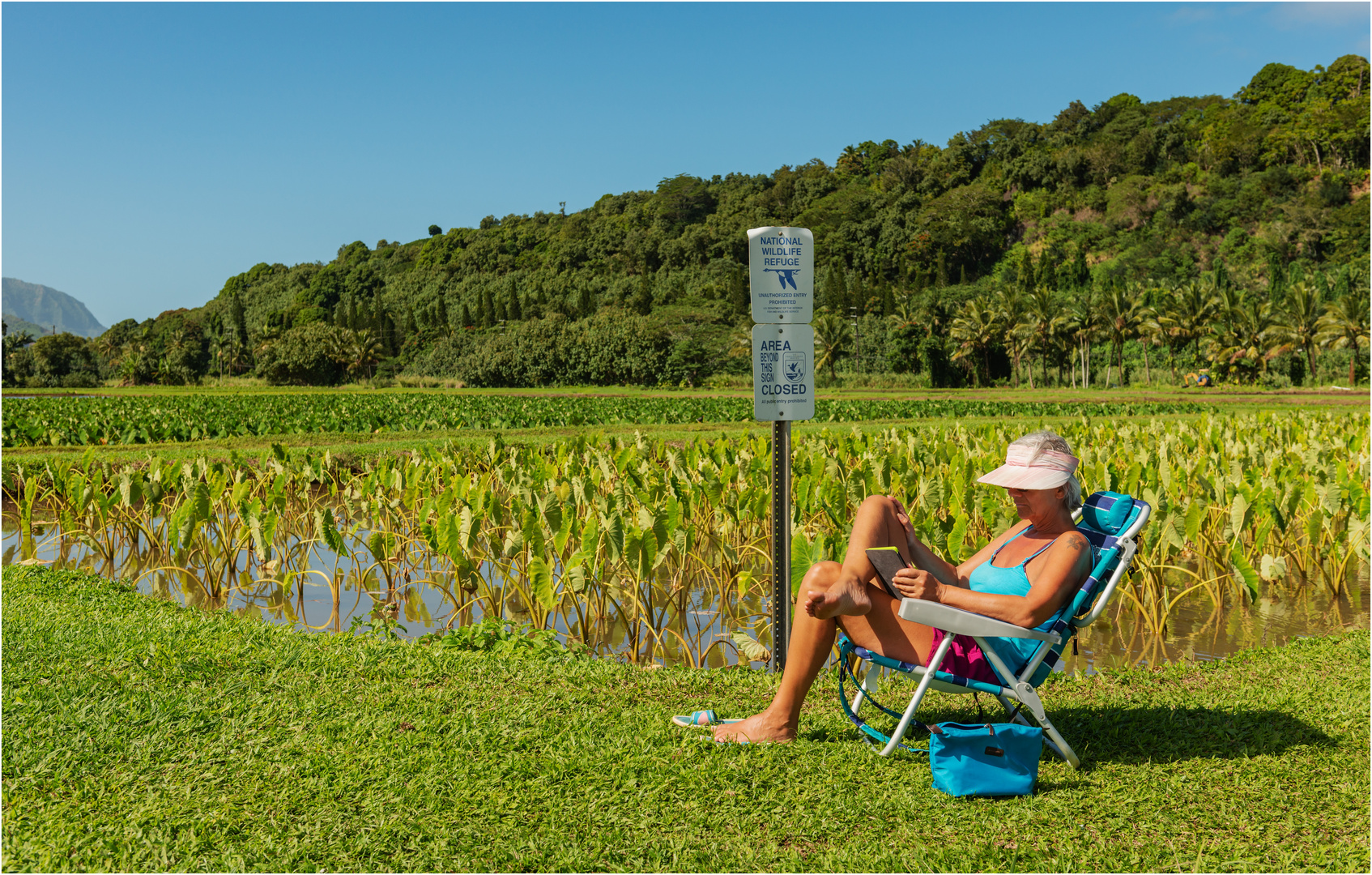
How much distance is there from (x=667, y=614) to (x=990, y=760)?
3375 millimetres

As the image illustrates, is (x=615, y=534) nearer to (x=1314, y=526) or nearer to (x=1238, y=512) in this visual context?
(x=1238, y=512)

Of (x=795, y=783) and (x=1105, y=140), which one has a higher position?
(x=1105, y=140)

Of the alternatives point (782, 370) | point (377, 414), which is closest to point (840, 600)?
point (782, 370)

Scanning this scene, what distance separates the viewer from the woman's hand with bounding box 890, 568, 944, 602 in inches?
109

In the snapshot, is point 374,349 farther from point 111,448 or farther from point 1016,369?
point 111,448

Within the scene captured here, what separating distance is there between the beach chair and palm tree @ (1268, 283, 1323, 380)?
48.3m

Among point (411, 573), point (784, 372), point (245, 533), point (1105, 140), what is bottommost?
point (411, 573)

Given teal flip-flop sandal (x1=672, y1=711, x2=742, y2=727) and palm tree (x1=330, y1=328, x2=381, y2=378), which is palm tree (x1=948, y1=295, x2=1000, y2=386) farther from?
teal flip-flop sandal (x1=672, y1=711, x2=742, y2=727)

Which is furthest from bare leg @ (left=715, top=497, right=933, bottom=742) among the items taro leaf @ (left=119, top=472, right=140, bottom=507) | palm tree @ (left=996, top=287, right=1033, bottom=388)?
palm tree @ (left=996, top=287, right=1033, bottom=388)

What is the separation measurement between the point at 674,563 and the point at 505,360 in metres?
54.6

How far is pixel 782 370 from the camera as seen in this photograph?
387 cm

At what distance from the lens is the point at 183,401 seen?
25828 millimetres

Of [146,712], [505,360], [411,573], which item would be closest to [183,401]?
[411,573]

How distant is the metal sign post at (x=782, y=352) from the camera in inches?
149
